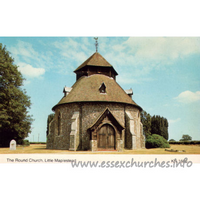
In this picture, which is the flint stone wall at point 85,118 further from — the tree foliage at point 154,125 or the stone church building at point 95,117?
the tree foliage at point 154,125

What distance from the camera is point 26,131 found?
126 feet

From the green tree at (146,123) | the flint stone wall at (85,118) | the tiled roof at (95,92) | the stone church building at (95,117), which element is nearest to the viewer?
the stone church building at (95,117)

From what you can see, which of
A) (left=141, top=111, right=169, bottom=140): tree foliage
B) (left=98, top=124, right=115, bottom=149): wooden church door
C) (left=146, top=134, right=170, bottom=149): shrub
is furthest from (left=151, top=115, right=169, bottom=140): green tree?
(left=98, top=124, right=115, bottom=149): wooden church door

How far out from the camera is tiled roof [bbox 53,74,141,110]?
1136 inches

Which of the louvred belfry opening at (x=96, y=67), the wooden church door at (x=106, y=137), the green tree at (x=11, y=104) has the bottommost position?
the wooden church door at (x=106, y=137)

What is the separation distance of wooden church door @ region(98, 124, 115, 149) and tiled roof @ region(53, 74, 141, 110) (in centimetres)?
403

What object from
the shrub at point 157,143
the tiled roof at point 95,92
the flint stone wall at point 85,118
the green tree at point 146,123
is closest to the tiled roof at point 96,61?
the tiled roof at point 95,92

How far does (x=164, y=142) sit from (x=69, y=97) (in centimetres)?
1760

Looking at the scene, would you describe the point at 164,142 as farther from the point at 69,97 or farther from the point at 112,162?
the point at 112,162

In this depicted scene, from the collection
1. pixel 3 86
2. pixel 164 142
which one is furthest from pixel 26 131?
pixel 164 142

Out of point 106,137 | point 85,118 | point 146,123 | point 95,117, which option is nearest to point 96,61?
point 95,117

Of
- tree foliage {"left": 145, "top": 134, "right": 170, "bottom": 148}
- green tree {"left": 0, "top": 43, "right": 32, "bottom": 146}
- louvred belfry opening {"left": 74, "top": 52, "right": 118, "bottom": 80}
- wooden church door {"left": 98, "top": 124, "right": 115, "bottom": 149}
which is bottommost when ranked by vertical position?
tree foliage {"left": 145, "top": 134, "right": 170, "bottom": 148}

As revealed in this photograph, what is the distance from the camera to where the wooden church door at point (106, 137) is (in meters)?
26.3

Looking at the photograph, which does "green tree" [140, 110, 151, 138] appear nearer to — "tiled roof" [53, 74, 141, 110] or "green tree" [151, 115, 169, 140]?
"green tree" [151, 115, 169, 140]
